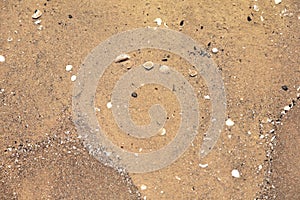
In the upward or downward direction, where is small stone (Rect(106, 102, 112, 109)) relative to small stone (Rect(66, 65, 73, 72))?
upward

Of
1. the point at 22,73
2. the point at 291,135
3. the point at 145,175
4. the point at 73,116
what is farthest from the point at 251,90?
the point at 22,73

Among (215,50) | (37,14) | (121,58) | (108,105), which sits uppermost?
(215,50)

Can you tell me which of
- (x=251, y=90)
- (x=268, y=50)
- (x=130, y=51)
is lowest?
(x=130, y=51)

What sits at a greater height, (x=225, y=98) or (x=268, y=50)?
(x=268, y=50)

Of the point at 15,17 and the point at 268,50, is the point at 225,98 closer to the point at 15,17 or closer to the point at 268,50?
the point at 268,50

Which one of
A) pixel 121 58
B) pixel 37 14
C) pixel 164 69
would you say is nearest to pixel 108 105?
pixel 121 58

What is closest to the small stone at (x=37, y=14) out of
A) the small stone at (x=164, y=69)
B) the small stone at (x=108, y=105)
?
the small stone at (x=108, y=105)

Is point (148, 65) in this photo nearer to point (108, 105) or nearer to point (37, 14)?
point (108, 105)

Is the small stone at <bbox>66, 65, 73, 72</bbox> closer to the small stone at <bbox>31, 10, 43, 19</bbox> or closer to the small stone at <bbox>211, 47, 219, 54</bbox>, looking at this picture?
the small stone at <bbox>31, 10, 43, 19</bbox>

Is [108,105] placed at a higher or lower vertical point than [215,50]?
lower

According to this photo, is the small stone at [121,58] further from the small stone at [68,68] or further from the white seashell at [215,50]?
the white seashell at [215,50]

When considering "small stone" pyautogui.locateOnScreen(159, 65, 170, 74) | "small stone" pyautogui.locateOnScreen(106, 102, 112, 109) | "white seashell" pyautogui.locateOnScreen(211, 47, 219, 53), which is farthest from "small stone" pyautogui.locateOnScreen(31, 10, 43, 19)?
"white seashell" pyautogui.locateOnScreen(211, 47, 219, 53)
